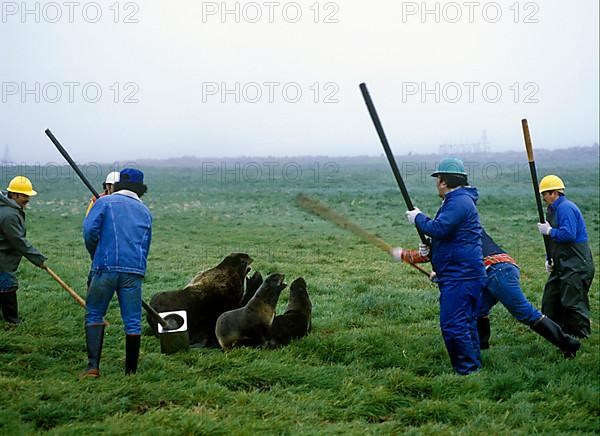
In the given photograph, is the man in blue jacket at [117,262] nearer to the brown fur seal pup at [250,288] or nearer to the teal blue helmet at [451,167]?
the brown fur seal pup at [250,288]

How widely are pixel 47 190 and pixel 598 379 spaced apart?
4684 centimetres

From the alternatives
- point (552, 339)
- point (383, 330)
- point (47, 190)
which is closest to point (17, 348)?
point (383, 330)

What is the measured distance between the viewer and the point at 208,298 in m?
8.82

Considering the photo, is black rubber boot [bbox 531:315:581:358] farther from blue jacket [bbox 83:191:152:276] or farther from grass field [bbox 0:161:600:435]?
blue jacket [bbox 83:191:152:276]

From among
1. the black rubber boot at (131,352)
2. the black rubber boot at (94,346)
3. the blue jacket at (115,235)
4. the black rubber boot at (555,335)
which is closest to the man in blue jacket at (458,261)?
the black rubber boot at (555,335)

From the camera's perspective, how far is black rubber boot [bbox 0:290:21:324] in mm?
9398

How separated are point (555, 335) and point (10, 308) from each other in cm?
668

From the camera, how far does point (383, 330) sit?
30.2 ft

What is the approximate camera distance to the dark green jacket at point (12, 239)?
9.00m

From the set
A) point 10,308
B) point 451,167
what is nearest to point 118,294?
point 10,308

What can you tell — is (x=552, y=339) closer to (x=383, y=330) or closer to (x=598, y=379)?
(x=598, y=379)

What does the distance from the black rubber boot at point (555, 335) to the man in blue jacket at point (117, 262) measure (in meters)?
4.21
